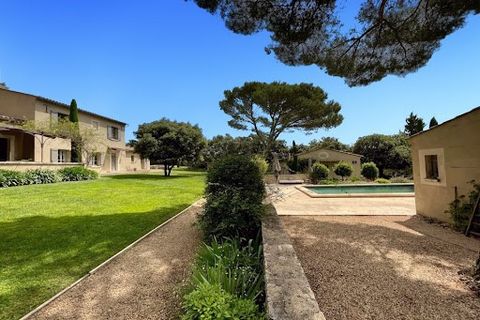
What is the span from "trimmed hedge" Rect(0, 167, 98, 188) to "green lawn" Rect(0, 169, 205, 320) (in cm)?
406

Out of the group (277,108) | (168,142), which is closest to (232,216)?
(277,108)

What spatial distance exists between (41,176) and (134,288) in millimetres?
17282

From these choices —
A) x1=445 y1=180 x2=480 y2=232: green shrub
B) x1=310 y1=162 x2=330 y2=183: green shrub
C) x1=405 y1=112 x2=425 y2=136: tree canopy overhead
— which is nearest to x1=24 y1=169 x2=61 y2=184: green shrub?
x1=310 y1=162 x2=330 y2=183: green shrub

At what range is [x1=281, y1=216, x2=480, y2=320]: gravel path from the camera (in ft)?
9.93

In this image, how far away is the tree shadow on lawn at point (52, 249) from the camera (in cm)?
364

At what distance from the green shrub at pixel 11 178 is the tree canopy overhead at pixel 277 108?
1599cm

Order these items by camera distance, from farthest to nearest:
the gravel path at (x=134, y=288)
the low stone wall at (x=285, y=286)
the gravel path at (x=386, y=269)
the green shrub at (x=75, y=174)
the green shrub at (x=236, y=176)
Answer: the green shrub at (x=75, y=174) → the green shrub at (x=236, y=176) → the gravel path at (x=134, y=288) → the gravel path at (x=386, y=269) → the low stone wall at (x=285, y=286)

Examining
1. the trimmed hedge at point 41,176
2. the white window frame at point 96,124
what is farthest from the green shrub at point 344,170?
the white window frame at point 96,124

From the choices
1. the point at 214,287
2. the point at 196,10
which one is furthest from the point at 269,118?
the point at 214,287

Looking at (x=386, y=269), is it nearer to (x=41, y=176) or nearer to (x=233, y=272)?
(x=233, y=272)

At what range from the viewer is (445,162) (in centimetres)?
756

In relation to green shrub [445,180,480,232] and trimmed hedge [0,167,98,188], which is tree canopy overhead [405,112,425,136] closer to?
green shrub [445,180,480,232]

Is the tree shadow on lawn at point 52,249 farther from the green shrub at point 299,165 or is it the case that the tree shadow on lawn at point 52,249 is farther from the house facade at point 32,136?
the green shrub at point 299,165

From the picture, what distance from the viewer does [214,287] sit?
2.87 meters
